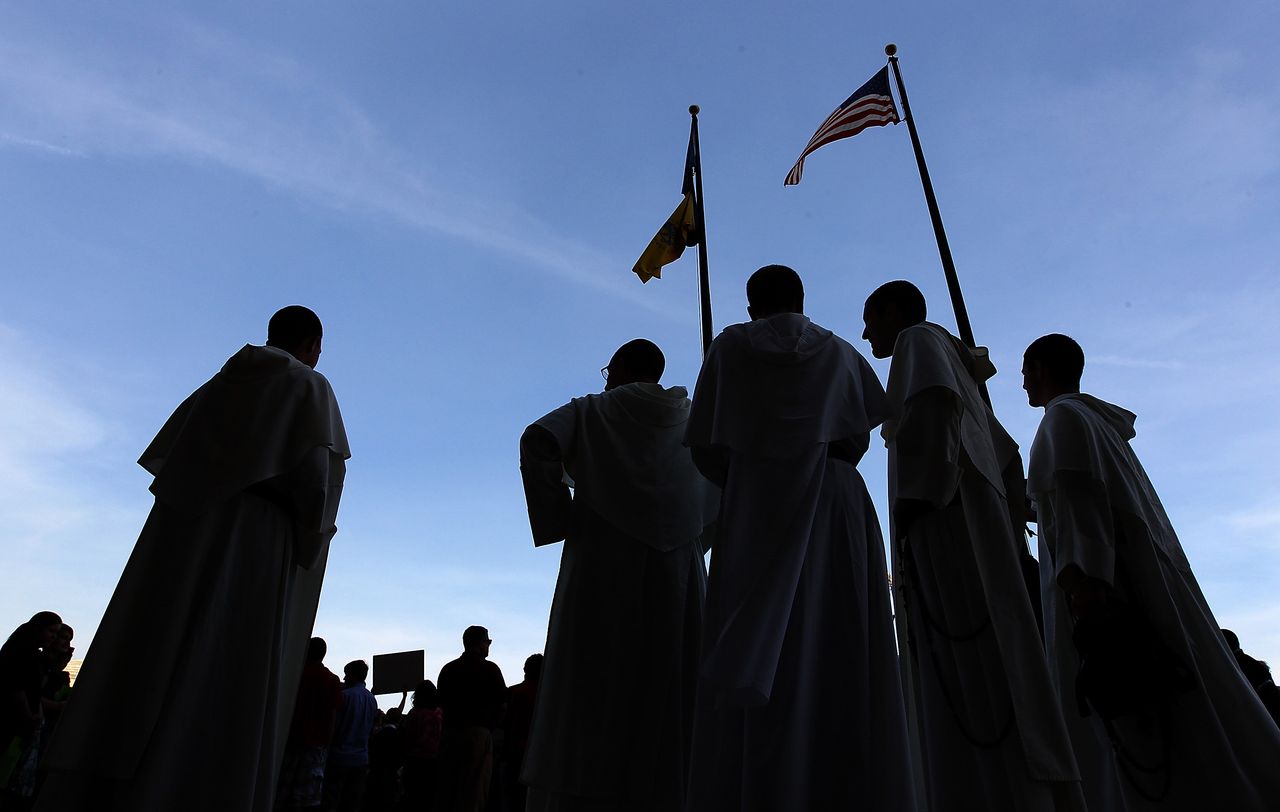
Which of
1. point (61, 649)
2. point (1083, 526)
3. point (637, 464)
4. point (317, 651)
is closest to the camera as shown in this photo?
point (1083, 526)

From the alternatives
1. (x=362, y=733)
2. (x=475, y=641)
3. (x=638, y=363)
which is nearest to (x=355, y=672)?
(x=362, y=733)

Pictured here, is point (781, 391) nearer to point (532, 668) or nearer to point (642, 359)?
point (642, 359)

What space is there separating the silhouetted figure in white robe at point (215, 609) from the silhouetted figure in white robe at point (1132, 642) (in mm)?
3302

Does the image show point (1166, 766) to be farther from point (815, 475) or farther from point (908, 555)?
point (815, 475)

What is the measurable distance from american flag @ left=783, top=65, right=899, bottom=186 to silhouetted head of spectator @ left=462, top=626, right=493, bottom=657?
6.63 meters

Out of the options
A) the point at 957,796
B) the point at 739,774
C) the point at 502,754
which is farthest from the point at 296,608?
the point at 502,754

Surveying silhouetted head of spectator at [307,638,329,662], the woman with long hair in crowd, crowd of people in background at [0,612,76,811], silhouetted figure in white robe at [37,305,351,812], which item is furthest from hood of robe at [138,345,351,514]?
silhouetted head of spectator at [307,638,329,662]

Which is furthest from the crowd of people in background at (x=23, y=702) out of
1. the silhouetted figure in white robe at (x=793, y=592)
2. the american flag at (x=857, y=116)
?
the american flag at (x=857, y=116)

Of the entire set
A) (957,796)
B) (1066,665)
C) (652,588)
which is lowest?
(957,796)

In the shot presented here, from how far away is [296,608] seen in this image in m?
4.02

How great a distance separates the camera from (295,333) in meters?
4.40

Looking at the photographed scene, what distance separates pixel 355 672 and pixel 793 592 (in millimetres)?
8520

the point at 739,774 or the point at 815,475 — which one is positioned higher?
the point at 815,475

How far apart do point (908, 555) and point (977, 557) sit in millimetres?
296
